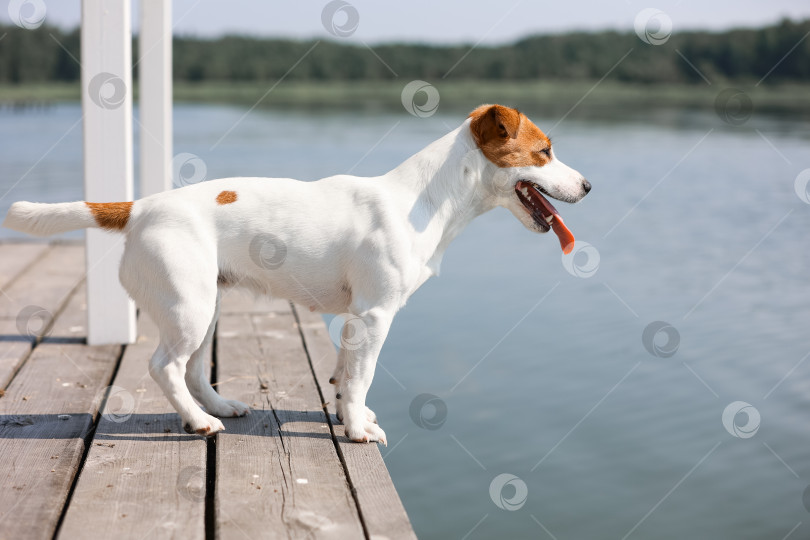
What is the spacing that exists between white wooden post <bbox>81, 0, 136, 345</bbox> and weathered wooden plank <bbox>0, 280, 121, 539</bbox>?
39 centimetres

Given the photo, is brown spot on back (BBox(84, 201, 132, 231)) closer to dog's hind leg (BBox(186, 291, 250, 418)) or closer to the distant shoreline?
dog's hind leg (BBox(186, 291, 250, 418))

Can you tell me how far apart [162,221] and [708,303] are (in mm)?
5063

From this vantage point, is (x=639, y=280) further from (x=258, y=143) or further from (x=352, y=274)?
(x=258, y=143)

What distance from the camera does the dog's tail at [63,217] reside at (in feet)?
9.92

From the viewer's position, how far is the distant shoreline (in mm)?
29312

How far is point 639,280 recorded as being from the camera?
A: 755 cm

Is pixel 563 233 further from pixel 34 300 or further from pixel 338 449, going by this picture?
pixel 34 300
